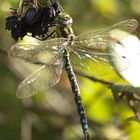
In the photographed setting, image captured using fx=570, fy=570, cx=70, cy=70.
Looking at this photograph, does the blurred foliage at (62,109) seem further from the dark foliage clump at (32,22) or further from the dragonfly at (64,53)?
the dark foliage clump at (32,22)

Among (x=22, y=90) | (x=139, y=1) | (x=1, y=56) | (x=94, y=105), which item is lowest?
(x=22, y=90)

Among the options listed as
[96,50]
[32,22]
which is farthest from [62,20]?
[96,50]

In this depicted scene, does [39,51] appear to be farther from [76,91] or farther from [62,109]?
[62,109]

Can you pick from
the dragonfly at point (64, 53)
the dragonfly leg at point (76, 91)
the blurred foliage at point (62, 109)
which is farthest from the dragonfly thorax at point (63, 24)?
the blurred foliage at point (62, 109)

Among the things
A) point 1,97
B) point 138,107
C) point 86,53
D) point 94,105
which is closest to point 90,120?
point 94,105

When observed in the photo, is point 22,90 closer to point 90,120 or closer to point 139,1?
point 90,120

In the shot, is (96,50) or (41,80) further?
(96,50)
